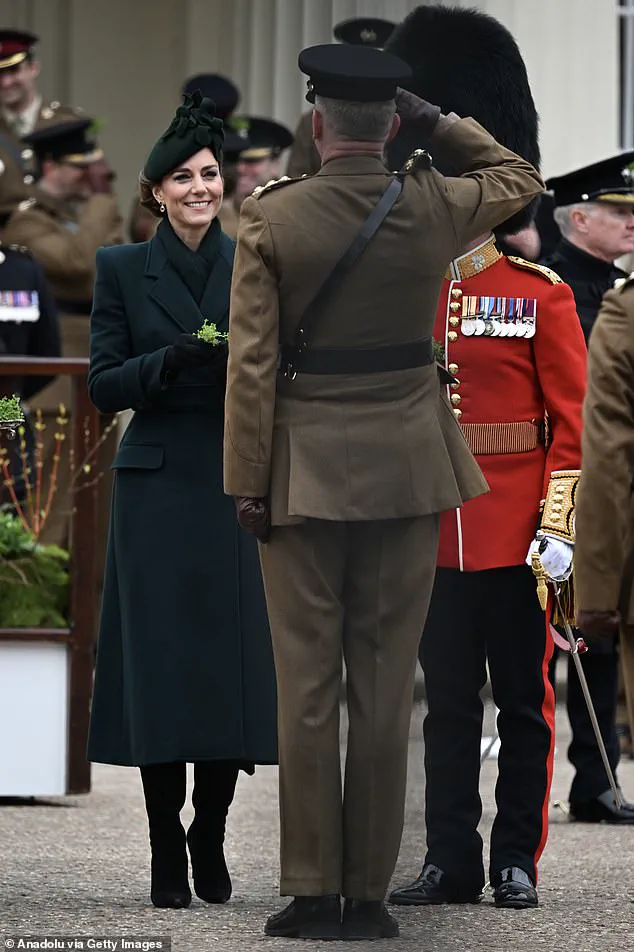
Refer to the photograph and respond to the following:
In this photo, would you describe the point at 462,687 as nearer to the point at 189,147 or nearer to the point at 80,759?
the point at 189,147

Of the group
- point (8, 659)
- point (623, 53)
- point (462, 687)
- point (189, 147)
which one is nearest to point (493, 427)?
point (462, 687)

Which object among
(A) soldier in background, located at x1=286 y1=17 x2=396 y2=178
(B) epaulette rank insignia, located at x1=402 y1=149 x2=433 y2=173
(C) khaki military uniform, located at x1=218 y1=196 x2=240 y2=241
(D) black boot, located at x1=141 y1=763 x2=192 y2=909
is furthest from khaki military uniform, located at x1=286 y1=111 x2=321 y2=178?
(C) khaki military uniform, located at x1=218 y1=196 x2=240 y2=241

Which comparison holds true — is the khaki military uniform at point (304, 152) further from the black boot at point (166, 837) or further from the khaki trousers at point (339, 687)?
the black boot at point (166, 837)

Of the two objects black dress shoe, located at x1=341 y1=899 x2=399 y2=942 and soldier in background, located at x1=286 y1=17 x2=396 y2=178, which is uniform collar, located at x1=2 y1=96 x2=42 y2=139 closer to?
soldier in background, located at x1=286 y1=17 x2=396 y2=178

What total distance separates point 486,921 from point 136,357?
1488 mm

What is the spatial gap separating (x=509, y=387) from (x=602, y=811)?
2181 millimetres

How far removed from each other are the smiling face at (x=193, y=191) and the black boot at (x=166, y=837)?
126 cm

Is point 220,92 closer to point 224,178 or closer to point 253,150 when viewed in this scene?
point 253,150

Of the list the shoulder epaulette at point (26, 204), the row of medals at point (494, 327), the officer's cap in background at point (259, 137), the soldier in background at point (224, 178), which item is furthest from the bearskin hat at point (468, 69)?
the officer's cap in background at point (259, 137)

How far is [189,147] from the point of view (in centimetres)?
540

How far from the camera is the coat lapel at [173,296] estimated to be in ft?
17.9

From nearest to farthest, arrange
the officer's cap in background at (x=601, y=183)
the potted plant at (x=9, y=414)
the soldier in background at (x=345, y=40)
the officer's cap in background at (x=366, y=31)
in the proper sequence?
the potted plant at (x=9, y=414), the soldier in background at (x=345, y=40), the officer's cap in background at (x=366, y=31), the officer's cap in background at (x=601, y=183)

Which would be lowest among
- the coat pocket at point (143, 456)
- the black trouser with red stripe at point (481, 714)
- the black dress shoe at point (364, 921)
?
the black dress shoe at point (364, 921)

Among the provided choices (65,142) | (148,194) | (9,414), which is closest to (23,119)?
(65,142)
